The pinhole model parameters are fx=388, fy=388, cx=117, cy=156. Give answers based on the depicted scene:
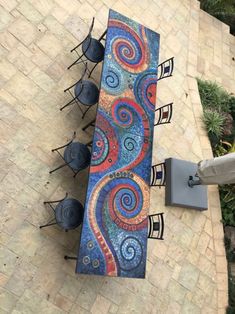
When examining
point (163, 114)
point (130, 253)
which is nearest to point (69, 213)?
point (130, 253)

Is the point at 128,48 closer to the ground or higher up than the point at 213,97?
higher up

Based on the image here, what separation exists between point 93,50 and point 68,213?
370 centimetres

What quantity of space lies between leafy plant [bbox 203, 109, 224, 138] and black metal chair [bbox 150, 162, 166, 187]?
77.2 inches

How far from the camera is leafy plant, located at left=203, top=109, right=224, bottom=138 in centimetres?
1015

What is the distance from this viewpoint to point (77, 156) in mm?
7523

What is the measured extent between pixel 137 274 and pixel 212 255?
2711mm

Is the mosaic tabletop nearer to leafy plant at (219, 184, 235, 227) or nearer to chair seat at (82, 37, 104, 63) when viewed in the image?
chair seat at (82, 37, 104, 63)

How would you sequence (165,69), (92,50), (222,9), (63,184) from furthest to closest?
(222,9) → (165,69) → (92,50) → (63,184)

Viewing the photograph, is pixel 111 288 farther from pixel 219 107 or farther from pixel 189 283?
pixel 219 107

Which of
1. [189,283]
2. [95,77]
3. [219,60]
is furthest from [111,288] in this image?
[219,60]

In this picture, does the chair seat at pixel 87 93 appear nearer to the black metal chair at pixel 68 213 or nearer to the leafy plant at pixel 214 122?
the black metal chair at pixel 68 213

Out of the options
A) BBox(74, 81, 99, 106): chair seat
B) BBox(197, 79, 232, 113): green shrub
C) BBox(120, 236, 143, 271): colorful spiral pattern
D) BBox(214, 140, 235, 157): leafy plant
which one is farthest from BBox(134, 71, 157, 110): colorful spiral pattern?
BBox(120, 236, 143, 271): colorful spiral pattern

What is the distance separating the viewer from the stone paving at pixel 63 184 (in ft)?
23.5

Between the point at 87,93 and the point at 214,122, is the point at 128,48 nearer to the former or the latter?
the point at 87,93
